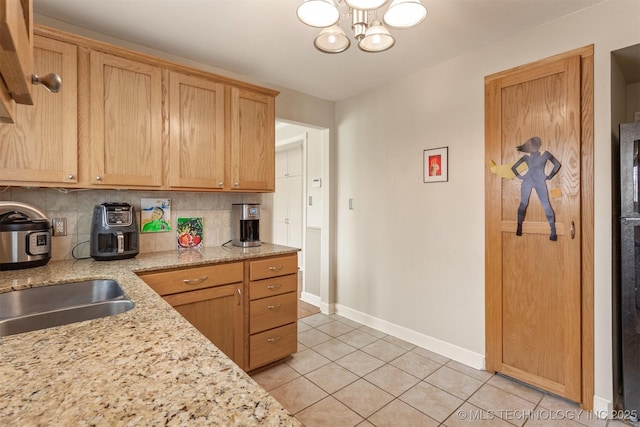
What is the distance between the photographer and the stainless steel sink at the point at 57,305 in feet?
3.93

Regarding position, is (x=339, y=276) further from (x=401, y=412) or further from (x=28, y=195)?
(x=28, y=195)

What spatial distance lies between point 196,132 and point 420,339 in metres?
2.53

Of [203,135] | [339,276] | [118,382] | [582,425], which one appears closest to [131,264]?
[203,135]

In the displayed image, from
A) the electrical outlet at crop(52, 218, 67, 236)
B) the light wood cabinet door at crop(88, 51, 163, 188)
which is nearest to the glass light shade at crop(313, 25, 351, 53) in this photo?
the light wood cabinet door at crop(88, 51, 163, 188)

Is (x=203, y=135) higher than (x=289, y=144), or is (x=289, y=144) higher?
(x=289, y=144)

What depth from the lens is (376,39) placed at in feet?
5.37

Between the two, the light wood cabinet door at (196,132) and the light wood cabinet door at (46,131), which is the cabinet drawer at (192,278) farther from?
the light wood cabinet door at (46,131)

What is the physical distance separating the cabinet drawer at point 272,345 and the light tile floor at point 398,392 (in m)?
0.10

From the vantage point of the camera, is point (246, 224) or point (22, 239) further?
point (246, 224)

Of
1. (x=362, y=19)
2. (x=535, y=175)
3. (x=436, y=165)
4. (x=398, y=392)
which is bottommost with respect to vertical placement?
(x=398, y=392)

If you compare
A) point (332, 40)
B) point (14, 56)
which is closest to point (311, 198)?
point (332, 40)

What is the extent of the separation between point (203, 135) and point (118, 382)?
1.98 metres

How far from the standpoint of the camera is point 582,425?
1.76 m

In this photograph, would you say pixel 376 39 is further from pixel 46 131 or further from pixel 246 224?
pixel 46 131
